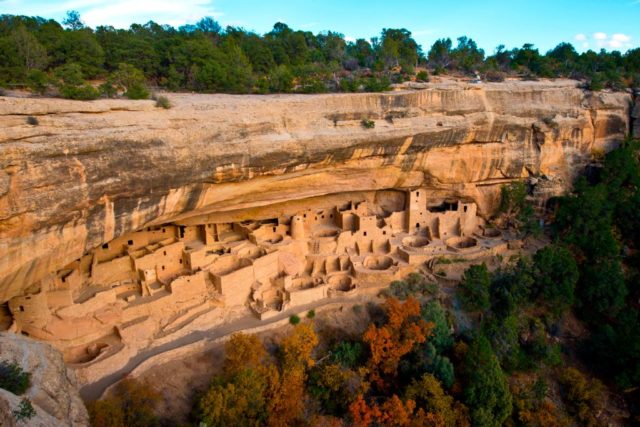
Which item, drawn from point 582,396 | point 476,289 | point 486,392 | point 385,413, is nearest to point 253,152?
point 385,413

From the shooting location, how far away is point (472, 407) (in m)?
14.3

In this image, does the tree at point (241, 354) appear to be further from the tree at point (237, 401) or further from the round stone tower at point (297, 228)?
the round stone tower at point (297, 228)

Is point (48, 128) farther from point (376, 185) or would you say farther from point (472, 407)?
point (472, 407)

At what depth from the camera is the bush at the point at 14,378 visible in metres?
6.82

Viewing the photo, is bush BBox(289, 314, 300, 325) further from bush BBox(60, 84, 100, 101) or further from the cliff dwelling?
bush BBox(60, 84, 100, 101)

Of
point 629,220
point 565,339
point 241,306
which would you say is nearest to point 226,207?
point 241,306

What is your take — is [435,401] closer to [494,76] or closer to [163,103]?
[163,103]

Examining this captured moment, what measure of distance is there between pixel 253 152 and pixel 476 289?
9.84 m

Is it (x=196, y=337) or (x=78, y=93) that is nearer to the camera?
(x=78, y=93)

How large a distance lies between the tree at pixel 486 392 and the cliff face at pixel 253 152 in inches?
300

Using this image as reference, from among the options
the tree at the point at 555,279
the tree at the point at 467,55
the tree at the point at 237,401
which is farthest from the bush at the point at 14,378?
the tree at the point at 467,55

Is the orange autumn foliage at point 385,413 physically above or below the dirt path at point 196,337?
below

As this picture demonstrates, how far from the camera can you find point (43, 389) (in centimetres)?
732

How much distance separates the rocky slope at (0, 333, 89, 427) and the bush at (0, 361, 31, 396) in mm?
114
